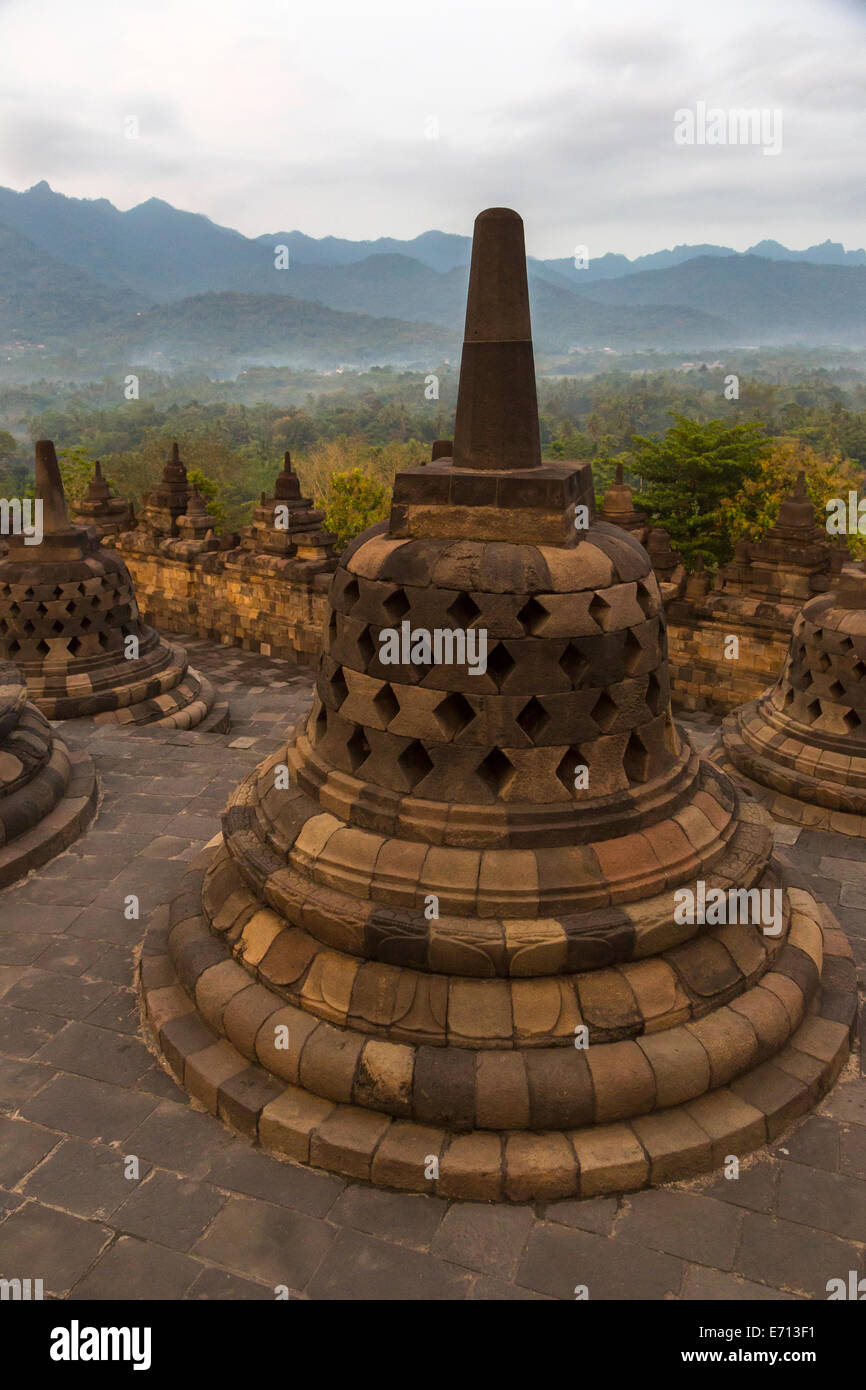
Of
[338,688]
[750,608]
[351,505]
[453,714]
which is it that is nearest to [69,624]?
[338,688]

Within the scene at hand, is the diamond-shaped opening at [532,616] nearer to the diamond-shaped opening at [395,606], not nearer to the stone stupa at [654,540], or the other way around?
the diamond-shaped opening at [395,606]

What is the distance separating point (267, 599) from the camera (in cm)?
1730

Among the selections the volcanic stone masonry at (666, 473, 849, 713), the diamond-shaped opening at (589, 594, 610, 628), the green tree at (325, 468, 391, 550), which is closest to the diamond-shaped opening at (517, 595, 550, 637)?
the diamond-shaped opening at (589, 594, 610, 628)

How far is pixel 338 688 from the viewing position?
4.86 m

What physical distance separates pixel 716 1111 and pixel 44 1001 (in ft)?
12.1

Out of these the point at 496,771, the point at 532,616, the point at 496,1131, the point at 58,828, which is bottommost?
the point at 496,1131

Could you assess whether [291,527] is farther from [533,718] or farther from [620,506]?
[533,718]

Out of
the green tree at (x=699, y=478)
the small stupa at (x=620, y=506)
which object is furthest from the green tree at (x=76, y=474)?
the small stupa at (x=620, y=506)

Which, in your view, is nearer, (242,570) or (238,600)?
(242,570)

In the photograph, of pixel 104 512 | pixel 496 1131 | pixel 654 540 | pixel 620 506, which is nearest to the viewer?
pixel 496 1131

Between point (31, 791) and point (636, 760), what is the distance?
462 centimetres

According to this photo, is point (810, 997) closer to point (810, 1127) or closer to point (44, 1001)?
point (810, 1127)
